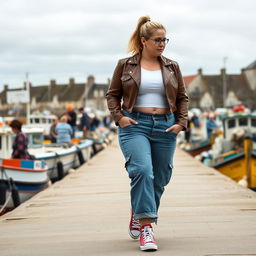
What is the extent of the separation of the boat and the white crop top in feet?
28.4

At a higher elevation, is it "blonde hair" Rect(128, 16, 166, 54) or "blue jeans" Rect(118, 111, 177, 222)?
"blonde hair" Rect(128, 16, 166, 54)

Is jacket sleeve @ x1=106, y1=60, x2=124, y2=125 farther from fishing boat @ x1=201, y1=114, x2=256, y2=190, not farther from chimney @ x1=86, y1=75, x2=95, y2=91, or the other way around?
chimney @ x1=86, y1=75, x2=95, y2=91

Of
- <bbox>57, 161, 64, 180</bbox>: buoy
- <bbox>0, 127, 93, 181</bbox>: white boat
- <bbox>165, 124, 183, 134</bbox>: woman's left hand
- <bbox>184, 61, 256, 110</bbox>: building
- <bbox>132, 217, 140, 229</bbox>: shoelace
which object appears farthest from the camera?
<bbox>184, 61, 256, 110</bbox>: building

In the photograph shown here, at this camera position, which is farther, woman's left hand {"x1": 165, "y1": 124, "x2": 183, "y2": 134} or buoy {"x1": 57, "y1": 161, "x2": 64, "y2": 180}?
buoy {"x1": 57, "y1": 161, "x2": 64, "y2": 180}

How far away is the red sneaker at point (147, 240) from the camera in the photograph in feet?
19.2

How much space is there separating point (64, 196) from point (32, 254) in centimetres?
566

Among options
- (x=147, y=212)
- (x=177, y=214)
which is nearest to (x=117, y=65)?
(x=147, y=212)

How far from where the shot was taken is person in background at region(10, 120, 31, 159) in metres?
14.0

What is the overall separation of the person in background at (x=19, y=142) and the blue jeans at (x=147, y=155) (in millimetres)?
8139

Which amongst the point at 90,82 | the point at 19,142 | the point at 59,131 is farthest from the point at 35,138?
the point at 90,82

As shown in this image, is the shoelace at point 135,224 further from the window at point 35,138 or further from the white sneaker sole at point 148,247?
the window at point 35,138

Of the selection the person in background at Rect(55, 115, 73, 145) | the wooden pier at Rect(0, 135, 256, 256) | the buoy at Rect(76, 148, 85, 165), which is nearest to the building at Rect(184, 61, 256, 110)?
the buoy at Rect(76, 148, 85, 165)

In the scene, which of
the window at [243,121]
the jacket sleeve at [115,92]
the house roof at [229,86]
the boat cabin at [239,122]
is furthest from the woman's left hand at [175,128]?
the house roof at [229,86]

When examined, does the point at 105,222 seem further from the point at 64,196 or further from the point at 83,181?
the point at 83,181
